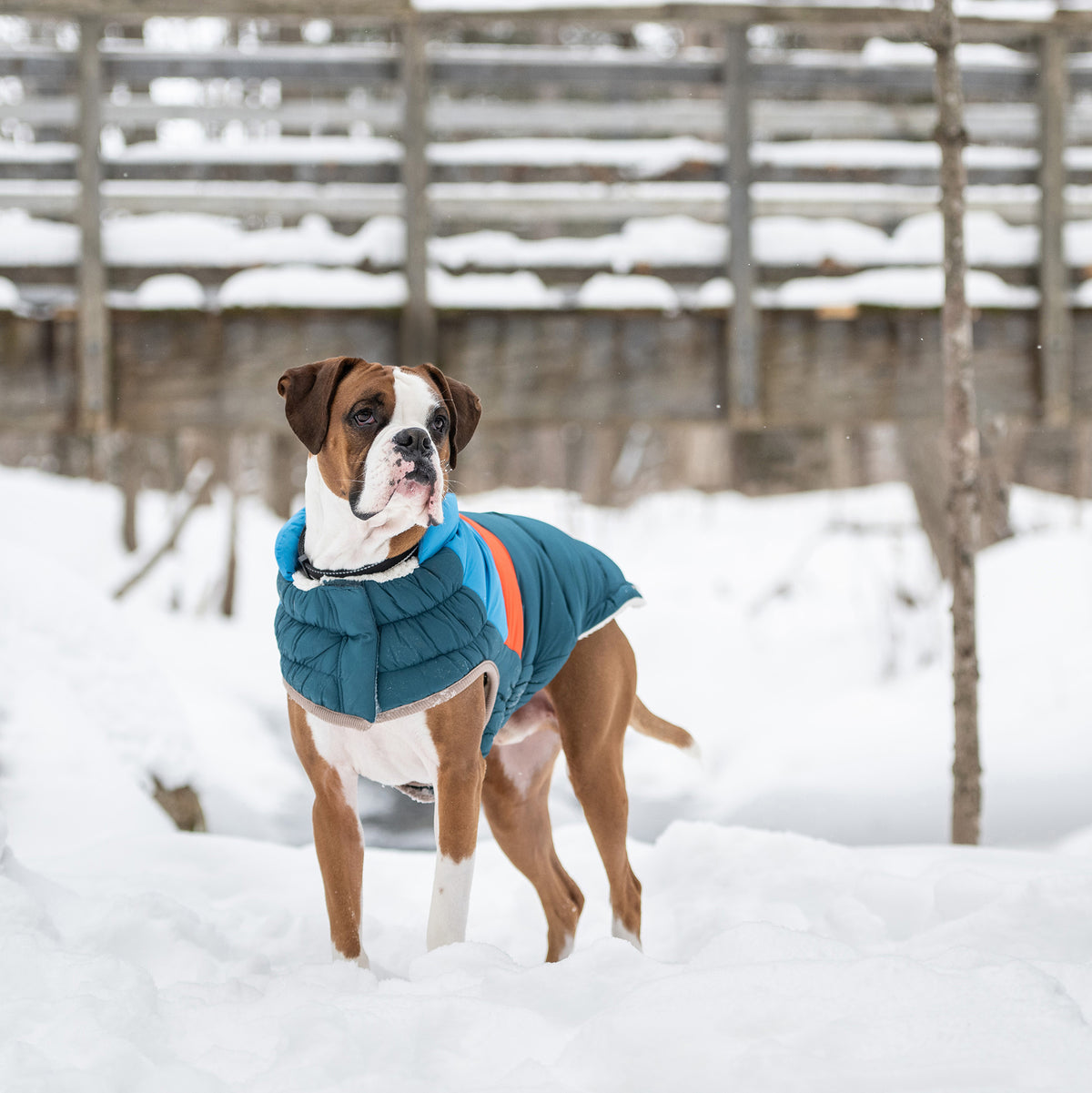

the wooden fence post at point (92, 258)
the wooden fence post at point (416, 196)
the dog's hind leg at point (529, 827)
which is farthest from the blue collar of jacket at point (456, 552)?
the wooden fence post at point (92, 258)

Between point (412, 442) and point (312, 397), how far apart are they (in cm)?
30

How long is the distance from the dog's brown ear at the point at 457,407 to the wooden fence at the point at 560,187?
226 centimetres

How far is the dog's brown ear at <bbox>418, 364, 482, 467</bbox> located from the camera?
2.72 m

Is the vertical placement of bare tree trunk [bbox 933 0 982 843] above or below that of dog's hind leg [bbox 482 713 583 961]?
above

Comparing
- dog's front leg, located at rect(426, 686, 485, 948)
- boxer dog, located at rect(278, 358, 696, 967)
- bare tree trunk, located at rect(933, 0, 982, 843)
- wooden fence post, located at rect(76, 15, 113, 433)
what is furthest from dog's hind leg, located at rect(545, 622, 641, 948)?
wooden fence post, located at rect(76, 15, 113, 433)

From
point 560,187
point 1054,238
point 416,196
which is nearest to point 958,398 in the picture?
point 1054,238

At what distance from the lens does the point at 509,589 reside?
2.86 metres

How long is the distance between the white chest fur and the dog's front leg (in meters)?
0.03

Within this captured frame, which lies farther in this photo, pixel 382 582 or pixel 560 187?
pixel 560 187

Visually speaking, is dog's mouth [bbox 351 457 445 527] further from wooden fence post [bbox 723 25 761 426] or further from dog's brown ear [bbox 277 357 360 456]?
wooden fence post [bbox 723 25 761 426]

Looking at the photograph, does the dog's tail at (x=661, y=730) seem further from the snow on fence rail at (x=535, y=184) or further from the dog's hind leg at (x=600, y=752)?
the snow on fence rail at (x=535, y=184)

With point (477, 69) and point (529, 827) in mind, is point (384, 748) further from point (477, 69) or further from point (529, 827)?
point (477, 69)

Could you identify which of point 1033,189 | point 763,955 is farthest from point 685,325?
point 763,955

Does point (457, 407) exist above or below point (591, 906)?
above
